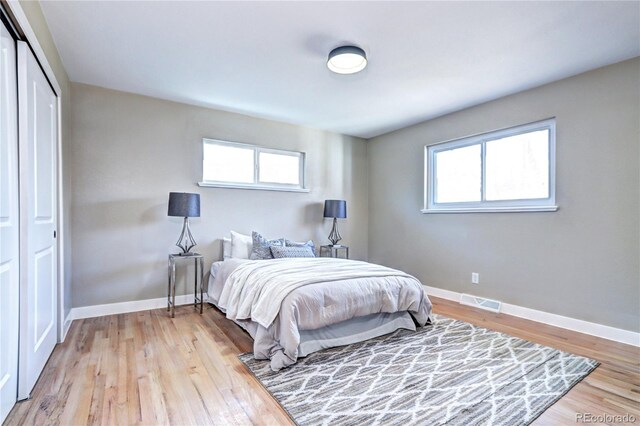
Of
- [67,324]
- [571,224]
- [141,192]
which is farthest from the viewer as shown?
[141,192]

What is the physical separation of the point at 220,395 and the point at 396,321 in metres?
1.64

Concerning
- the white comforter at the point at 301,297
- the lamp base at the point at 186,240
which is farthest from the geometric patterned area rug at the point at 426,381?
the lamp base at the point at 186,240

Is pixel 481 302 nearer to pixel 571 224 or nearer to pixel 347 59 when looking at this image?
pixel 571 224

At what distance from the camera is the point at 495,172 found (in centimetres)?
379

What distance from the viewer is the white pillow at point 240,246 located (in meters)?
3.84

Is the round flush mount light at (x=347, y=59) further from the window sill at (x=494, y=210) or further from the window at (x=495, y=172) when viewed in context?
the window sill at (x=494, y=210)

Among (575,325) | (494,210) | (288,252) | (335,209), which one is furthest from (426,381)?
(335,209)

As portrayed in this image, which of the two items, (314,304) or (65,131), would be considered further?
(65,131)

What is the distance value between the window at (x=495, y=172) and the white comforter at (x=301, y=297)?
1609 mm

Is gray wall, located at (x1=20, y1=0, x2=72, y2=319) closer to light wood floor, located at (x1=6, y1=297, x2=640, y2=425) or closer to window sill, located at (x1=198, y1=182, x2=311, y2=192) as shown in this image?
light wood floor, located at (x1=6, y1=297, x2=640, y2=425)

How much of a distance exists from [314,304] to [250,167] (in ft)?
8.24

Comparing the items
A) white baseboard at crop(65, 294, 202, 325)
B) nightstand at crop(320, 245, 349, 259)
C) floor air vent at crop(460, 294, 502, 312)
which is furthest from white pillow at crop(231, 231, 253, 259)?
floor air vent at crop(460, 294, 502, 312)

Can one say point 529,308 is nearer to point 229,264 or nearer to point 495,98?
point 495,98

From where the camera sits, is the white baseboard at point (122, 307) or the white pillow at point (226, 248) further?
the white pillow at point (226, 248)
